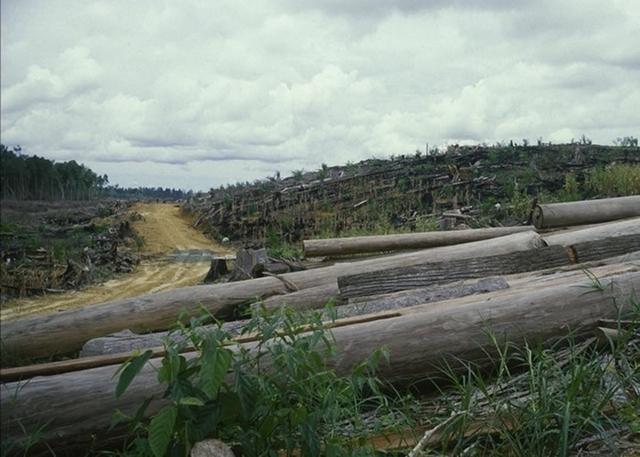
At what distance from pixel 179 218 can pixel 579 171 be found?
794 centimetres

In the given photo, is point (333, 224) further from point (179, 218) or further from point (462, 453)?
point (462, 453)

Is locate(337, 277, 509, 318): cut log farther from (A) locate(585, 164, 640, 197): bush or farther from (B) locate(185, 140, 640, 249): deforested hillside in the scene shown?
(A) locate(585, 164, 640, 197): bush

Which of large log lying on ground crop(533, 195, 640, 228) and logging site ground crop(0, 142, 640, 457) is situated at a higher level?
large log lying on ground crop(533, 195, 640, 228)

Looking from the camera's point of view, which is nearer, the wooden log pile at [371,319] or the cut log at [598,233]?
the wooden log pile at [371,319]

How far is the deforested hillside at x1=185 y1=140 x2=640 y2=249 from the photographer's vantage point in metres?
7.66

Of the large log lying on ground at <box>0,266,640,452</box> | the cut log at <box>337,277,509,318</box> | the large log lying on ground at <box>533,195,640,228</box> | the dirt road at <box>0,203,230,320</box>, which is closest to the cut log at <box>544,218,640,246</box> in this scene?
the large log lying on ground at <box>533,195,640,228</box>

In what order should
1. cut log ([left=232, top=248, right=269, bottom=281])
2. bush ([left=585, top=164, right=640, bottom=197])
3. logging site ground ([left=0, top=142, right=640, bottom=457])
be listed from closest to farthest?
logging site ground ([left=0, top=142, right=640, bottom=457]), cut log ([left=232, top=248, right=269, bottom=281]), bush ([left=585, top=164, right=640, bottom=197])

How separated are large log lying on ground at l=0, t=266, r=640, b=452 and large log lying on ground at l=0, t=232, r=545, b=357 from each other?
262mm

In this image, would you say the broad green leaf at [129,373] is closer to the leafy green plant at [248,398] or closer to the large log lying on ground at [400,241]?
the leafy green plant at [248,398]

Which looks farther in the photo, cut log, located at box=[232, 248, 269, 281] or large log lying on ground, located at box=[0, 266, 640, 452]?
cut log, located at box=[232, 248, 269, 281]

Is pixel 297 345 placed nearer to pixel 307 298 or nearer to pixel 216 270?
pixel 307 298

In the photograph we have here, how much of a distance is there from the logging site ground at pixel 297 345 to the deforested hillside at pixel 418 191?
6.15 feet

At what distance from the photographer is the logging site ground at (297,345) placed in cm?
187

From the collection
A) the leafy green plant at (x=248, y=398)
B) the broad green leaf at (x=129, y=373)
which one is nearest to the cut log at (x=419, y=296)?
the leafy green plant at (x=248, y=398)
